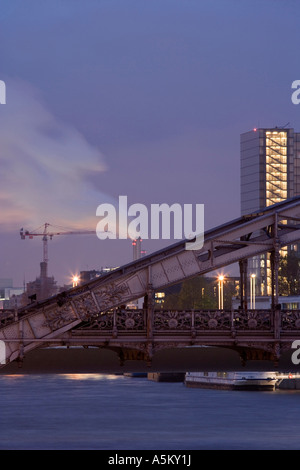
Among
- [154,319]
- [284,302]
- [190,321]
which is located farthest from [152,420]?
[154,319]

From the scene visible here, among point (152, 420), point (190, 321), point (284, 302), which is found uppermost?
point (284, 302)

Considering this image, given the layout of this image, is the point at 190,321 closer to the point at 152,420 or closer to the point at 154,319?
the point at 154,319

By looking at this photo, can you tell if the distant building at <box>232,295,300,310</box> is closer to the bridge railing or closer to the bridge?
the bridge

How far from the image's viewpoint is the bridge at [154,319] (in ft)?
162

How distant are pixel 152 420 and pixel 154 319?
92579 millimetres

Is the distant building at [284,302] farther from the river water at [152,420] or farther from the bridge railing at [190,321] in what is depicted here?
the bridge railing at [190,321]

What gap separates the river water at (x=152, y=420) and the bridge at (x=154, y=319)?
200 ft

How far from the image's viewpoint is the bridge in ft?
162

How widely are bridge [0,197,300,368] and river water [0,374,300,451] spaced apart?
200 ft

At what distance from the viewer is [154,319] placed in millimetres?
49688
